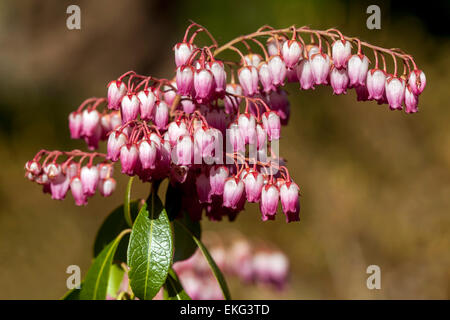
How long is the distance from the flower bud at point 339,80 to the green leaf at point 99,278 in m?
0.86

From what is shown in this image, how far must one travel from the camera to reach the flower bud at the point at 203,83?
1.50m

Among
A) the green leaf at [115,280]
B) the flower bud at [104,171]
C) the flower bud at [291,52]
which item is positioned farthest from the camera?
the green leaf at [115,280]

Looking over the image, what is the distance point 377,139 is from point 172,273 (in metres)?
4.42

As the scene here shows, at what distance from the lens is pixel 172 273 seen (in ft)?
5.96

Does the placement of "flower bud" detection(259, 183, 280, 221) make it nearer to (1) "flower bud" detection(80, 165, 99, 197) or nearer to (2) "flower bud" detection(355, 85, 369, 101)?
(2) "flower bud" detection(355, 85, 369, 101)

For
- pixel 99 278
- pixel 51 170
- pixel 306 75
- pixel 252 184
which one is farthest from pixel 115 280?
pixel 306 75

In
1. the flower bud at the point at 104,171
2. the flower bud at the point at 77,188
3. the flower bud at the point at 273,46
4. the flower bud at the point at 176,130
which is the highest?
the flower bud at the point at 273,46

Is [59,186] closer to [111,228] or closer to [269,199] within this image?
[111,228]

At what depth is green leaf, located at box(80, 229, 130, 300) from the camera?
5.90 ft

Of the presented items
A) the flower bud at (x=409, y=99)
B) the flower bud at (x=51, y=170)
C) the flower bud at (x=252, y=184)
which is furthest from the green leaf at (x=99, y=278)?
the flower bud at (x=409, y=99)

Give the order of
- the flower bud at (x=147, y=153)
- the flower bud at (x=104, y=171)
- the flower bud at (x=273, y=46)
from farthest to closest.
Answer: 1. the flower bud at (x=104, y=171)
2. the flower bud at (x=273, y=46)
3. the flower bud at (x=147, y=153)

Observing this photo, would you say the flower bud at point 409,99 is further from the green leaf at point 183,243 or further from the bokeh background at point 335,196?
the bokeh background at point 335,196

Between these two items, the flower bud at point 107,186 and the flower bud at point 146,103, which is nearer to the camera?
the flower bud at point 146,103

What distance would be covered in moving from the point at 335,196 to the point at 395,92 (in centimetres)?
419
